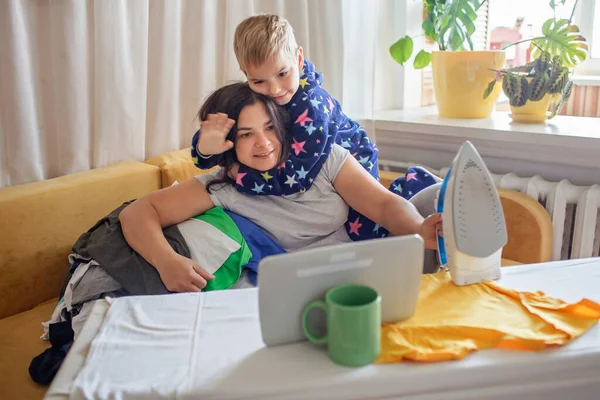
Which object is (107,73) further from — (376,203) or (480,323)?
(480,323)

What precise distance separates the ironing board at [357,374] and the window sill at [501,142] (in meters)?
1.15

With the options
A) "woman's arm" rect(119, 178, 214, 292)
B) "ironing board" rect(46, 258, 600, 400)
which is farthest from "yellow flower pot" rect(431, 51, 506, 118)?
"ironing board" rect(46, 258, 600, 400)

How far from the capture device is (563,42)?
191 cm

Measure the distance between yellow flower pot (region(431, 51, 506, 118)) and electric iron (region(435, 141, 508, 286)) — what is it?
48.5 inches

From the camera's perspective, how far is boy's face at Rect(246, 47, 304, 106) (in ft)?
3.92

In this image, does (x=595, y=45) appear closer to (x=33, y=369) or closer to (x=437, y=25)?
(x=437, y=25)

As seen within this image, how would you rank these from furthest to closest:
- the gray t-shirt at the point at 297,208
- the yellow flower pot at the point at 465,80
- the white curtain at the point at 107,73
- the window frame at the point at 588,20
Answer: the window frame at the point at 588,20
the yellow flower pot at the point at 465,80
the white curtain at the point at 107,73
the gray t-shirt at the point at 297,208

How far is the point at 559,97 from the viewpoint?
1.95 metres

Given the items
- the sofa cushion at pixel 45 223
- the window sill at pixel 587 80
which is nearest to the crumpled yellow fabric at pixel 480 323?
the sofa cushion at pixel 45 223

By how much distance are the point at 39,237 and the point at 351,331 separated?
991mm

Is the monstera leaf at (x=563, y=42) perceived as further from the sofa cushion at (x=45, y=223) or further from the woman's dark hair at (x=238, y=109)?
the sofa cushion at (x=45, y=223)

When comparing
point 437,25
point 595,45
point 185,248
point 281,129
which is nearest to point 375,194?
point 281,129

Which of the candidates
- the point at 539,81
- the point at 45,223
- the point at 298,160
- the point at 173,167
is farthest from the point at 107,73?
the point at 539,81

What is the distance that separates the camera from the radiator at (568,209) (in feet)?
5.72
